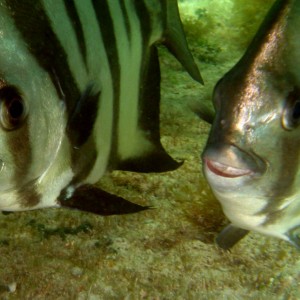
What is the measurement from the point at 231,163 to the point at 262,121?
0.71 ft

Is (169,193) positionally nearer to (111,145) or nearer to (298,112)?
(111,145)

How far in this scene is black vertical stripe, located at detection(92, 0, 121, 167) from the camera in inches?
73.7

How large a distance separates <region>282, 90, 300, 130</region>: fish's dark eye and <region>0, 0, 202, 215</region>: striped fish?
755 mm

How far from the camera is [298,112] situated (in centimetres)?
175

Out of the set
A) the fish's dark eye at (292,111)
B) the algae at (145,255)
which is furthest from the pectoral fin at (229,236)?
the fish's dark eye at (292,111)

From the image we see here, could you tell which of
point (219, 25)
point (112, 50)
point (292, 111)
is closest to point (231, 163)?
point (292, 111)

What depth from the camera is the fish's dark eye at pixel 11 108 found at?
1446 millimetres

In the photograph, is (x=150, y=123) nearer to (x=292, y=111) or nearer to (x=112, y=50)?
(x=112, y=50)

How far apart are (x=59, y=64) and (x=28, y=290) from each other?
137 centimetres

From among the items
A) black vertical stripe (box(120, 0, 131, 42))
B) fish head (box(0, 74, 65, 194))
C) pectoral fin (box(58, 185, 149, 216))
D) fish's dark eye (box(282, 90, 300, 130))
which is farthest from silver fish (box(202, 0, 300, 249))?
fish head (box(0, 74, 65, 194))

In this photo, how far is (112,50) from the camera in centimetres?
196

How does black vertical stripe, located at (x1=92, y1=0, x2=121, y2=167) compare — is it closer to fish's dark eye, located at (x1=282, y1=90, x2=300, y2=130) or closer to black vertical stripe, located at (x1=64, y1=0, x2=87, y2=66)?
black vertical stripe, located at (x1=64, y1=0, x2=87, y2=66)

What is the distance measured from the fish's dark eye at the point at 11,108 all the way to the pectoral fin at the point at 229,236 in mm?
1413

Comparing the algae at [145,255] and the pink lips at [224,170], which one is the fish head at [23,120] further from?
the algae at [145,255]
